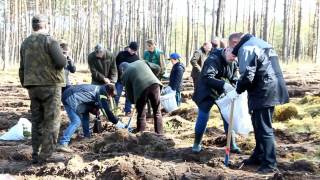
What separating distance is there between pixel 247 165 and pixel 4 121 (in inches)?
244

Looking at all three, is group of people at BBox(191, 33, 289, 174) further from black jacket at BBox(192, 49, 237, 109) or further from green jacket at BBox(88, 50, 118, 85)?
green jacket at BBox(88, 50, 118, 85)

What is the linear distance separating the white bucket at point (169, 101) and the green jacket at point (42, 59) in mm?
4382

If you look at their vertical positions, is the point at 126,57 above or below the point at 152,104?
above

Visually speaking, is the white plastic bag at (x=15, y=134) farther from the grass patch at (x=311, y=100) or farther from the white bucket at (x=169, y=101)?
the grass patch at (x=311, y=100)

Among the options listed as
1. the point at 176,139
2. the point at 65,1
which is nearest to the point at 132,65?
the point at 176,139

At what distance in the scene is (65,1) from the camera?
5406 cm

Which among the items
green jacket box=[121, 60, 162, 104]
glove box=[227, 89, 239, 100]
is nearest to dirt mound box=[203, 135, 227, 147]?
green jacket box=[121, 60, 162, 104]

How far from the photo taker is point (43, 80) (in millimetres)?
6250

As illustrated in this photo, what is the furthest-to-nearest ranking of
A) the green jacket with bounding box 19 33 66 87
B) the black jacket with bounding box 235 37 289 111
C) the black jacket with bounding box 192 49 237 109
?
the black jacket with bounding box 192 49 237 109, the green jacket with bounding box 19 33 66 87, the black jacket with bounding box 235 37 289 111

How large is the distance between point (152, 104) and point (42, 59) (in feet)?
7.81

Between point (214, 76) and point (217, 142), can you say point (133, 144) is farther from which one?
point (214, 76)

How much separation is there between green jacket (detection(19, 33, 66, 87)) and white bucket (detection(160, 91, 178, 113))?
4.38 m

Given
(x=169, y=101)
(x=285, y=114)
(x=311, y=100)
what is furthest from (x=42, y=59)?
(x=311, y=100)

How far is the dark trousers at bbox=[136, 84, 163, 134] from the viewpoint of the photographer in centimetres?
793
